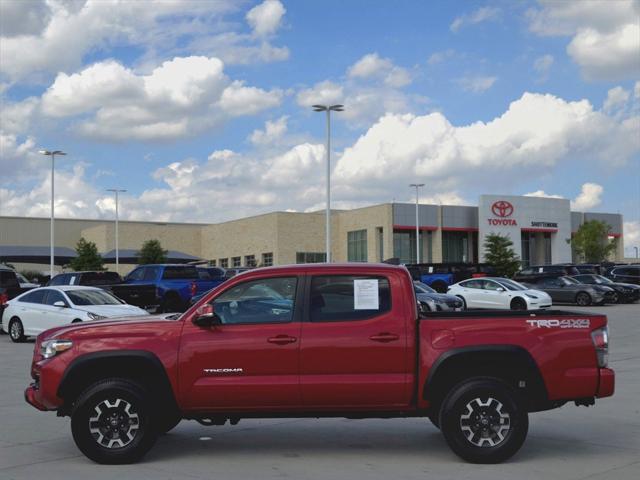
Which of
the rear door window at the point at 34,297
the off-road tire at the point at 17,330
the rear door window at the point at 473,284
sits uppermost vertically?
the rear door window at the point at 473,284

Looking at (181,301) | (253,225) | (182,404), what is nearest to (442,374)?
(182,404)

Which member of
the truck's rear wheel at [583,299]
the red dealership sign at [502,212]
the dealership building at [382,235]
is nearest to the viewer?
the truck's rear wheel at [583,299]

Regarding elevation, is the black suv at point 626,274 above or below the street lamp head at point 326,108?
below

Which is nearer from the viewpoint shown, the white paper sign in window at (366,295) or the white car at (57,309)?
the white paper sign in window at (366,295)

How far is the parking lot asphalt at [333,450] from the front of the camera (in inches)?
301

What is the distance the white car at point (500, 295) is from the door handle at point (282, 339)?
25.2 m

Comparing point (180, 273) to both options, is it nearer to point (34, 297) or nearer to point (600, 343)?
point (34, 297)

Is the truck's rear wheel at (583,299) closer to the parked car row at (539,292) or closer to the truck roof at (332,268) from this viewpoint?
the parked car row at (539,292)

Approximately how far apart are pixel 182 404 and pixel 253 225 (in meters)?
74.1

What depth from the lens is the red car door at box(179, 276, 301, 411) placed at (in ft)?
25.8

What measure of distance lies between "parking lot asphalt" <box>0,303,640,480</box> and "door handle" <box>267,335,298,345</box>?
1.11m

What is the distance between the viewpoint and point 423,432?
31.5ft

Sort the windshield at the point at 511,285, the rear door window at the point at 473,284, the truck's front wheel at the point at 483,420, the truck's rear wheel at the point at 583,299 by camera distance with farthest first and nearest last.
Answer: the truck's rear wheel at the point at 583,299 → the rear door window at the point at 473,284 → the windshield at the point at 511,285 → the truck's front wheel at the point at 483,420

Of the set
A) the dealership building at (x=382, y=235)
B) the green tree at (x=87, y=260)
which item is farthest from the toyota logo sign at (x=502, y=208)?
the green tree at (x=87, y=260)
